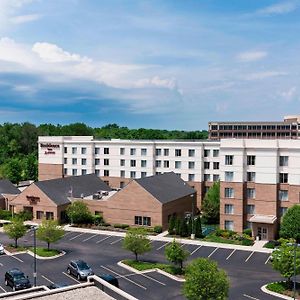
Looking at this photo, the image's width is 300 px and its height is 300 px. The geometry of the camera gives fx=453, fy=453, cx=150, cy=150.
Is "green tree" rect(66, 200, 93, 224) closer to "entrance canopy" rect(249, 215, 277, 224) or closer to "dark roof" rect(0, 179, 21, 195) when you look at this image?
"dark roof" rect(0, 179, 21, 195)

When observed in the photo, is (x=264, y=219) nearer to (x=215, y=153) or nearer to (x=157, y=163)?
(x=215, y=153)

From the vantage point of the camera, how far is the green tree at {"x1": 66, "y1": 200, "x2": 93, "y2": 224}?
210ft

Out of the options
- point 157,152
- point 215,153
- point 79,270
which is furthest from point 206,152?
point 79,270

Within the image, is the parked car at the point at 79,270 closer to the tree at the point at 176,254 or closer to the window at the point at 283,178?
the tree at the point at 176,254

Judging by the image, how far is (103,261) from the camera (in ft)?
153

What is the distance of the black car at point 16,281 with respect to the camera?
123 feet

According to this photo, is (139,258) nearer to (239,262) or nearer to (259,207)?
(239,262)

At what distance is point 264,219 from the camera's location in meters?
57.1

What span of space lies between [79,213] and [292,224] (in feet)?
94.3

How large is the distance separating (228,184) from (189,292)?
3150 cm

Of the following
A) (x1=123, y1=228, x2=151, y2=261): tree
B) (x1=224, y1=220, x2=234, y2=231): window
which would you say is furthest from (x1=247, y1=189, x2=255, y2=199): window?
(x1=123, y1=228, x2=151, y2=261): tree

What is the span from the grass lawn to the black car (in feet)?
34.4

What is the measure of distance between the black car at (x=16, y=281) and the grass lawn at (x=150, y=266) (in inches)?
413

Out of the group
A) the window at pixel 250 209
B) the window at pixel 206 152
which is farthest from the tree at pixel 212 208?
the window at pixel 206 152
